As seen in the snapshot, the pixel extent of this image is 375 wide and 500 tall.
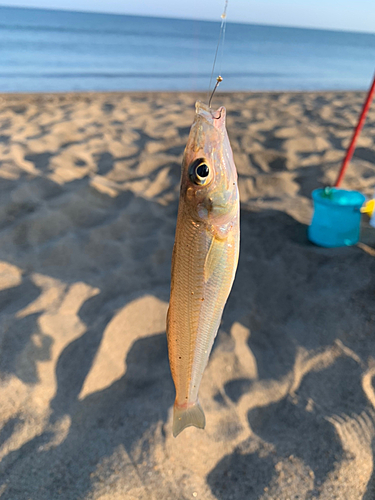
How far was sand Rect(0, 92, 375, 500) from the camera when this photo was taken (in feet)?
6.34

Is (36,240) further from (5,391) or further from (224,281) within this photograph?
(224,281)

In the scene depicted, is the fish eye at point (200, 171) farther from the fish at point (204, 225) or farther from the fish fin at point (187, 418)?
the fish fin at point (187, 418)

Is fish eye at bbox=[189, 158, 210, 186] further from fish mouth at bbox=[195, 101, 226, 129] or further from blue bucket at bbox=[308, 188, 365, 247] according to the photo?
blue bucket at bbox=[308, 188, 365, 247]

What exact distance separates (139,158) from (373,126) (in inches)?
195

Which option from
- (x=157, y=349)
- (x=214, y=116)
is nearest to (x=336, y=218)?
(x=157, y=349)

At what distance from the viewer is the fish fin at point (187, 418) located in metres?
1.71

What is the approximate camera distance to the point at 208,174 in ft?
4.40

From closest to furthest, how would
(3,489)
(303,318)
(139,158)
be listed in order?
(3,489), (303,318), (139,158)

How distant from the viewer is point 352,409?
217 cm

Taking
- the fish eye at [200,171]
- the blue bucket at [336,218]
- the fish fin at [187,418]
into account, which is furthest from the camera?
the blue bucket at [336,218]

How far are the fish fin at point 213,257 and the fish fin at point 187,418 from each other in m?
0.78

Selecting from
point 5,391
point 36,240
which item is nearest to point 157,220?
point 36,240

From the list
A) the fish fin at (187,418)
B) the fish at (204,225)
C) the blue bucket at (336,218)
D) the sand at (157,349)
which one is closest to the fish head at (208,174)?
the fish at (204,225)

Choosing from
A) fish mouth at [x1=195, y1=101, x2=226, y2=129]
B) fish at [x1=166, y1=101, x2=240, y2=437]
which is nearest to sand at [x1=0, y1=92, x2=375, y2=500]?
fish at [x1=166, y1=101, x2=240, y2=437]
